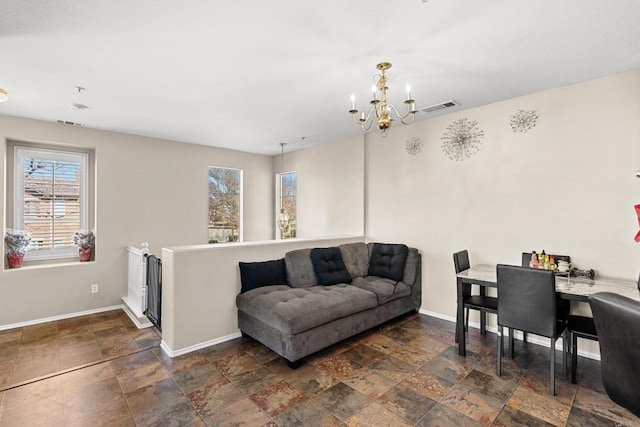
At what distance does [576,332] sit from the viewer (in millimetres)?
2461

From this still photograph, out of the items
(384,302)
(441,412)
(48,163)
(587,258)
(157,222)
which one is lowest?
(441,412)

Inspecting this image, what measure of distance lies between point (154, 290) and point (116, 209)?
1674 mm

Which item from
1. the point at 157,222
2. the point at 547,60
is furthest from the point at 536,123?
the point at 157,222

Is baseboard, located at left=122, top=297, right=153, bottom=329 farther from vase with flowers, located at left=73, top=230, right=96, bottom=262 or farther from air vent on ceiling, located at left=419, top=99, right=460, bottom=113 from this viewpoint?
air vent on ceiling, located at left=419, top=99, right=460, bottom=113

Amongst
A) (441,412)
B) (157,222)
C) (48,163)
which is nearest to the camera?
(441,412)

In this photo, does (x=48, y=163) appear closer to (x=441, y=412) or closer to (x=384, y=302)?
(x=384, y=302)

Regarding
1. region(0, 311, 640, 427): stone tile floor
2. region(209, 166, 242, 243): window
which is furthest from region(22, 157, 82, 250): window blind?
region(209, 166, 242, 243): window

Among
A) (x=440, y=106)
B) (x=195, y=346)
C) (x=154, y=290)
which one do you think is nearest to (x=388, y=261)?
(x=440, y=106)

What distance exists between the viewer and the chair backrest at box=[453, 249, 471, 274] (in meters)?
3.28

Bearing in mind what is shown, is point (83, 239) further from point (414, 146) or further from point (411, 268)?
point (414, 146)

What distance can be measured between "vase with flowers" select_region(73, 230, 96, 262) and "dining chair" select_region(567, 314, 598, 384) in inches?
227

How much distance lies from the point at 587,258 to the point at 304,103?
333 centimetres

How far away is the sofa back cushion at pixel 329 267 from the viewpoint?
3750 millimetres

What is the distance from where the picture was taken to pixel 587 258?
2957 mm
